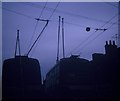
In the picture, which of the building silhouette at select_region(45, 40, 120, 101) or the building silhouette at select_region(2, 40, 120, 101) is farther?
the building silhouette at select_region(45, 40, 120, 101)

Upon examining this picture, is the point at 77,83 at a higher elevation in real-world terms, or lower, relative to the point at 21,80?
lower

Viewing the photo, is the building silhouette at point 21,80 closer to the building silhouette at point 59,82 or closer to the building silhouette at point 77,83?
the building silhouette at point 59,82

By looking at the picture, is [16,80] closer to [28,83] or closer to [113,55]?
[28,83]

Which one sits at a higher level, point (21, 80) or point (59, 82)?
point (21, 80)

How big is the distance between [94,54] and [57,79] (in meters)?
6.22

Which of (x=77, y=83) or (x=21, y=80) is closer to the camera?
(x=21, y=80)

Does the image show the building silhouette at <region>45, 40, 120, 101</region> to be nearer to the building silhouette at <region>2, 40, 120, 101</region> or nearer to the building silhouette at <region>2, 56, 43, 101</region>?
the building silhouette at <region>2, 40, 120, 101</region>

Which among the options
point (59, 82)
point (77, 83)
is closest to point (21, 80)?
point (59, 82)

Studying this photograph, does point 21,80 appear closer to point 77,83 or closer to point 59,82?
point 59,82

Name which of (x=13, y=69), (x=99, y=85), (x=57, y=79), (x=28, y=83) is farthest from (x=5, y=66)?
(x=99, y=85)

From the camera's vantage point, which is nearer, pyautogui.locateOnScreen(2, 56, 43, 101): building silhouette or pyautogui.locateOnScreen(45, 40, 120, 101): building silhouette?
pyautogui.locateOnScreen(2, 56, 43, 101): building silhouette

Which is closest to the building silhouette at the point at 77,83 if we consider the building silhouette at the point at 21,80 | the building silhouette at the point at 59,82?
the building silhouette at the point at 59,82

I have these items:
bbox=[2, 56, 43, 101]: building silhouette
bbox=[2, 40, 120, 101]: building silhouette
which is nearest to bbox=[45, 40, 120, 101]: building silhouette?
bbox=[2, 40, 120, 101]: building silhouette

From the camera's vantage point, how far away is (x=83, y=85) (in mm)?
11898
